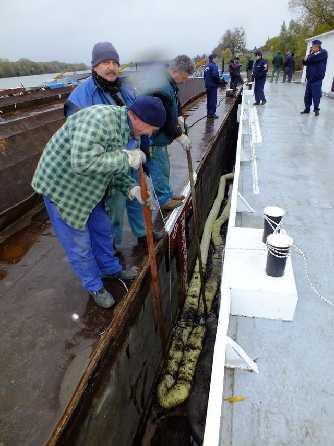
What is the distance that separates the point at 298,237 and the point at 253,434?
2.34 metres

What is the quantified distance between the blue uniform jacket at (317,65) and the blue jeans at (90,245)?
8871mm

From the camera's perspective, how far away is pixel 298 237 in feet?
12.4

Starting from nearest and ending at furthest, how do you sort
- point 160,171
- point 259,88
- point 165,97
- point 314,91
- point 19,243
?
point 165,97, point 19,243, point 160,171, point 314,91, point 259,88

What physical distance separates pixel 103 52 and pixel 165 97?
82 centimetres

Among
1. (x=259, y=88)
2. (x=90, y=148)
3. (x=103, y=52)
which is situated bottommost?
(x=259, y=88)

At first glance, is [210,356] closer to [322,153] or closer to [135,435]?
[135,435]

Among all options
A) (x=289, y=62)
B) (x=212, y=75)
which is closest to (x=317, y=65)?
(x=212, y=75)

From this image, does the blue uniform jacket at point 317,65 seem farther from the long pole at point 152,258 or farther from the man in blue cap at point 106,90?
the long pole at point 152,258

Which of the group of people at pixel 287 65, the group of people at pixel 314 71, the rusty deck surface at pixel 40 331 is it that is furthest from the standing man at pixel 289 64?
the rusty deck surface at pixel 40 331

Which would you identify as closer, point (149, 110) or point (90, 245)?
point (149, 110)

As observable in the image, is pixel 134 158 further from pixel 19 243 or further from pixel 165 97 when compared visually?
pixel 19 243

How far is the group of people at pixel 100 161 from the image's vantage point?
2219 millimetres

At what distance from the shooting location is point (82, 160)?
2166 mm

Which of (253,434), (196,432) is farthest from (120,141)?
(196,432)
